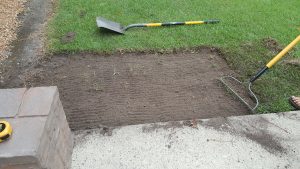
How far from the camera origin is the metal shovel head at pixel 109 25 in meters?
4.99

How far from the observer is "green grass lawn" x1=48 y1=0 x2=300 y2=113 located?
4312 mm

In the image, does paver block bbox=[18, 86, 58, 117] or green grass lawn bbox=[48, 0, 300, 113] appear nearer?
paver block bbox=[18, 86, 58, 117]

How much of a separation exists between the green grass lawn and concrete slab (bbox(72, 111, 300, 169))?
597 millimetres

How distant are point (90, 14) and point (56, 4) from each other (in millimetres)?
935

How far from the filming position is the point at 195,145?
3018 mm

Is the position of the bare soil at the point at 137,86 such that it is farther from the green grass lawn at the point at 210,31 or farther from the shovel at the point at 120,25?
the shovel at the point at 120,25

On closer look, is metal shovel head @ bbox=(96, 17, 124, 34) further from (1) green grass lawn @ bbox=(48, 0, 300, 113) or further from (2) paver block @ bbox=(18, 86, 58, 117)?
(2) paver block @ bbox=(18, 86, 58, 117)

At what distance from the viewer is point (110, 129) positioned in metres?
3.14

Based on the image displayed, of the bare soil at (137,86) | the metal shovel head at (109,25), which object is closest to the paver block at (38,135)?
the bare soil at (137,86)

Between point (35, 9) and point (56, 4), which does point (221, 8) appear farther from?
point (35, 9)

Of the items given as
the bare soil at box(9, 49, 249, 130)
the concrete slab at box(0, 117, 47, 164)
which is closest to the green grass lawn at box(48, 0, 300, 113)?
the bare soil at box(9, 49, 249, 130)

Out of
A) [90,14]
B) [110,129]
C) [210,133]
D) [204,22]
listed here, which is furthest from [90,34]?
[210,133]

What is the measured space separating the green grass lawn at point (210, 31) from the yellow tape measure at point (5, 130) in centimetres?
261

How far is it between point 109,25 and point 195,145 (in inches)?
110
